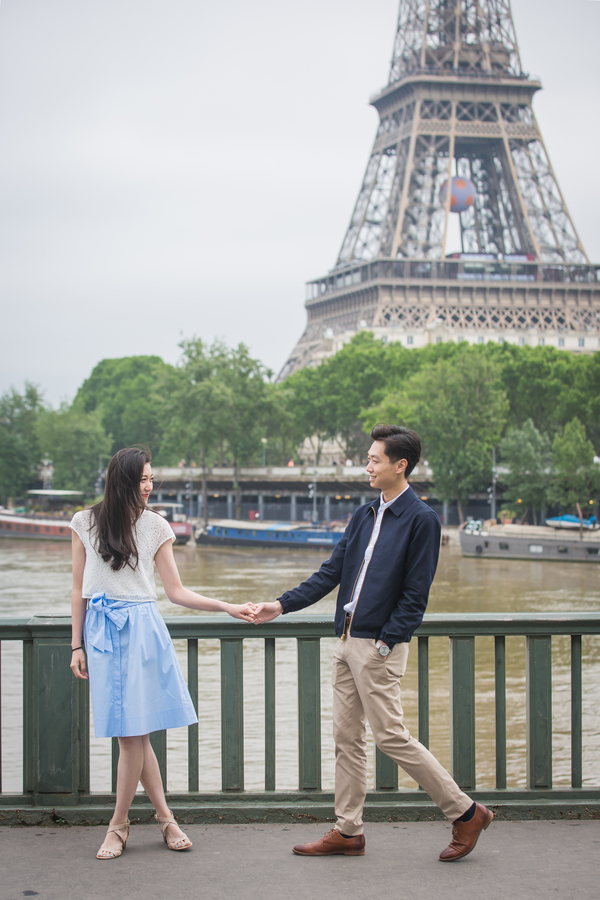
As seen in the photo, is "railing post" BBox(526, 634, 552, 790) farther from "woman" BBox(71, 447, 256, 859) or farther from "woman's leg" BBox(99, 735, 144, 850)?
"woman's leg" BBox(99, 735, 144, 850)

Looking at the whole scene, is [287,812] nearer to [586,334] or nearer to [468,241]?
[586,334]

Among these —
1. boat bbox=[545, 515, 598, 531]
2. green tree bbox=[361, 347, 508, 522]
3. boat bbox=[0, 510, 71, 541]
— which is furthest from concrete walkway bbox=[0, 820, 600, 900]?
boat bbox=[0, 510, 71, 541]

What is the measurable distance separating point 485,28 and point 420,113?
35.5ft

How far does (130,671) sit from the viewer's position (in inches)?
161

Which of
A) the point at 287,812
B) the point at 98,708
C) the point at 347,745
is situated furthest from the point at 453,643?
the point at 98,708

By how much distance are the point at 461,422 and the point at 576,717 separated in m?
49.1

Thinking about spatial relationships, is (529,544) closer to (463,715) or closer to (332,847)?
(463,715)

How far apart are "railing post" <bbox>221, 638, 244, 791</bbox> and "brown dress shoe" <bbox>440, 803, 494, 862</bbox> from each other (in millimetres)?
1064

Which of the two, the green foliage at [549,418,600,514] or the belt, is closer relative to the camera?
the belt

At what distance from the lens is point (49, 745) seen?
4574mm

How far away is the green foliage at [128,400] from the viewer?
290 feet

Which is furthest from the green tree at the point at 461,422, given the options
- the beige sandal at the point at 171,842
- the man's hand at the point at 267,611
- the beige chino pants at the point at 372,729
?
the beige sandal at the point at 171,842

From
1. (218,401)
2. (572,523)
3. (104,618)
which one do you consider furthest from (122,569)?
(218,401)

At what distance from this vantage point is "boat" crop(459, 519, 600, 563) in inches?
1580
